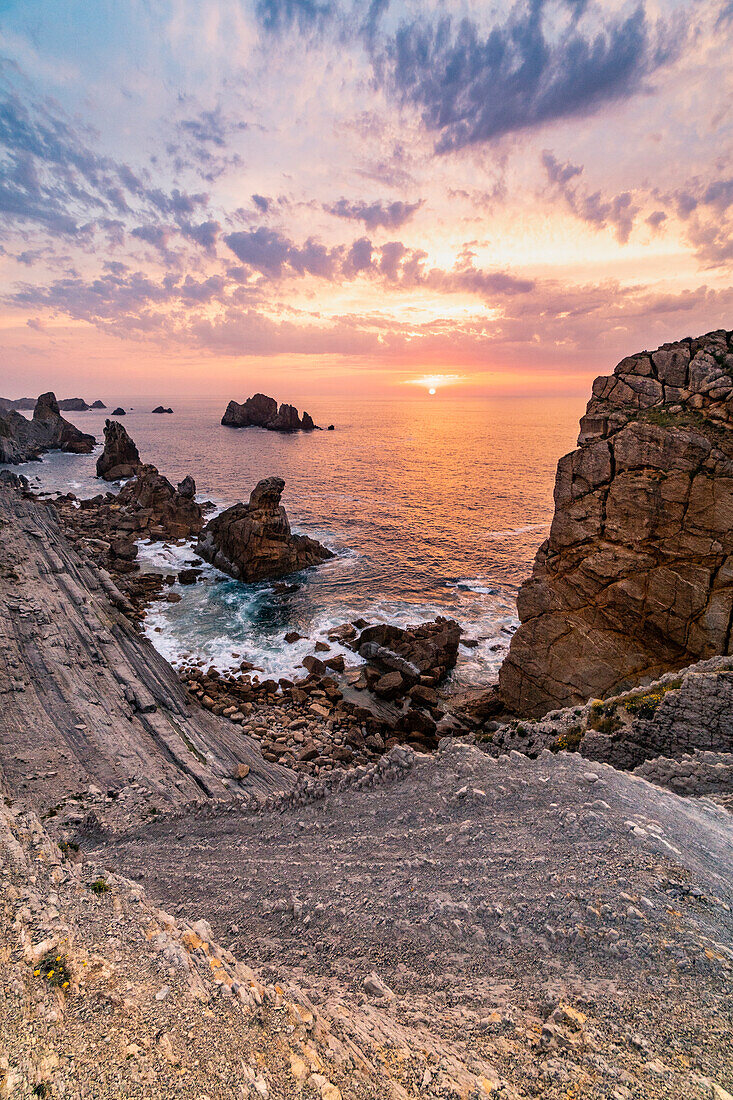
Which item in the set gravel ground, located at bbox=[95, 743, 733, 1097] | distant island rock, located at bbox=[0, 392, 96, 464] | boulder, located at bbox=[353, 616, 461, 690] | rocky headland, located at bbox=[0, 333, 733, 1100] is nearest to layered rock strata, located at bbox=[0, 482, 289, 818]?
rocky headland, located at bbox=[0, 333, 733, 1100]

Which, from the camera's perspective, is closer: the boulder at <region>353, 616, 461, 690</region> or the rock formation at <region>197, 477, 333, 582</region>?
the boulder at <region>353, 616, 461, 690</region>

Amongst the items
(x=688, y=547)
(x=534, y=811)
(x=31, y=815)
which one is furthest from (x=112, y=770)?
(x=688, y=547)

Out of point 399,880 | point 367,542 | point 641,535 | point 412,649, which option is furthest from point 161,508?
point 399,880

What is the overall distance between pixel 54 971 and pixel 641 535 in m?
22.4

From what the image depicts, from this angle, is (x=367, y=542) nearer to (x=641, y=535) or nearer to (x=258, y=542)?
(x=258, y=542)

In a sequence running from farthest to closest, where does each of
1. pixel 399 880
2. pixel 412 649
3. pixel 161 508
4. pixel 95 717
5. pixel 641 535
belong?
pixel 161 508 → pixel 412 649 → pixel 95 717 → pixel 641 535 → pixel 399 880

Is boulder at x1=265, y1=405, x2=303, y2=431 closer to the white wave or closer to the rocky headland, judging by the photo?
the white wave

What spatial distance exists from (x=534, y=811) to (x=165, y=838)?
446 inches

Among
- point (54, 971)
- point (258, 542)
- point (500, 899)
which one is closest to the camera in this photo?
point (54, 971)

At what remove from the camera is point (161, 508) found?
60344 mm

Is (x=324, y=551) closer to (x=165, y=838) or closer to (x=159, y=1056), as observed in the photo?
(x=165, y=838)

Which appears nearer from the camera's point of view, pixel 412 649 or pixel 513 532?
pixel 412 649

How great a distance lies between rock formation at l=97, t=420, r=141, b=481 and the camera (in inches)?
3319

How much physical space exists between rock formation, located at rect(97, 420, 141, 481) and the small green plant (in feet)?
292
